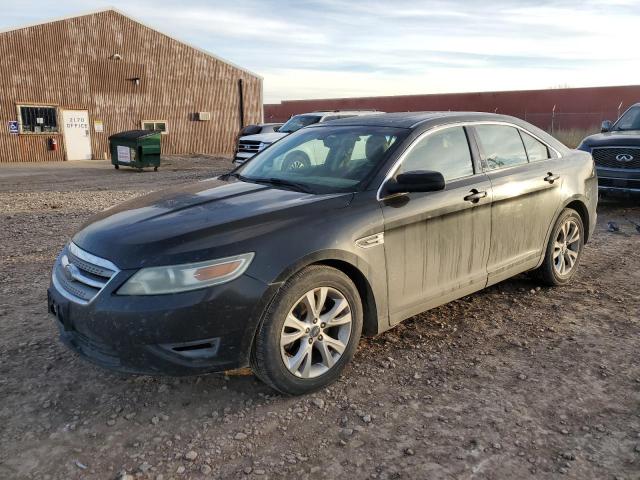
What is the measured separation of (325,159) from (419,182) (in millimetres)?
946

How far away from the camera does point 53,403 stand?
3209 millimetres

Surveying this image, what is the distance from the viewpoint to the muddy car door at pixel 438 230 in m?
3.61

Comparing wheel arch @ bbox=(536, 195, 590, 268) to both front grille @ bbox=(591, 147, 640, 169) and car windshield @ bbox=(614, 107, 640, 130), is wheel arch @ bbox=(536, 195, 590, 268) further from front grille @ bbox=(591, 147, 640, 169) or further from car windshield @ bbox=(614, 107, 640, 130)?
car windshield @ bbox=(614, 107, 640, 130)

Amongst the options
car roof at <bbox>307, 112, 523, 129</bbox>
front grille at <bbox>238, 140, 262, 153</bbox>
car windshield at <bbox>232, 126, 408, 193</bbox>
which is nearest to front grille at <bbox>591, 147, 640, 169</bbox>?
car roof at <bbox>307, 112, 523, 129</bbox>

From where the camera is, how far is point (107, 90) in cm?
2411

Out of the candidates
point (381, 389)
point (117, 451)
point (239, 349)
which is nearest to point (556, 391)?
point (381, 389)

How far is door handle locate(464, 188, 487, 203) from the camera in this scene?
4.03 meters

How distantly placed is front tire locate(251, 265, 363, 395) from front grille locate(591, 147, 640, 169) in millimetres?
7471

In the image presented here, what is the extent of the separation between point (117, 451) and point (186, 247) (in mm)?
1103

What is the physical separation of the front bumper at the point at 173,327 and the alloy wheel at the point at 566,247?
332cm

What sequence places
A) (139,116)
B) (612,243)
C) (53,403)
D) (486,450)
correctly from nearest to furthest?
(486,450)
(53,403)
(612,243)
(139,116)

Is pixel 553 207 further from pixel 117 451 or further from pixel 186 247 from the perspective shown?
pixel 117 451

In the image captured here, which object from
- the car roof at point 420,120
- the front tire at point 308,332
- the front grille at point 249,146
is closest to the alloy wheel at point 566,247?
the car roof at point 420,120

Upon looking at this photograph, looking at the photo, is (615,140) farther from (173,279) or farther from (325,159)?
(173,279)
